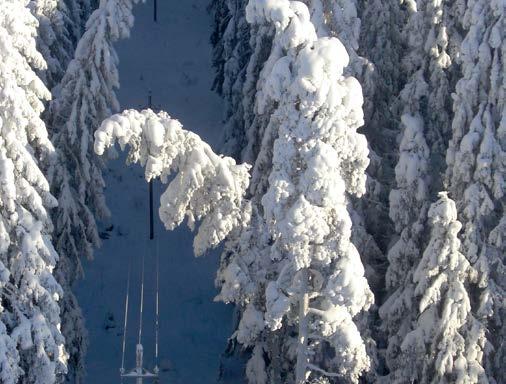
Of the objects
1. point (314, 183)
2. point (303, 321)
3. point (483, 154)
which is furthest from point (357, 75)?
point (314, 183)

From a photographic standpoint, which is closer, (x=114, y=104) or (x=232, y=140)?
(x=114, y=104)

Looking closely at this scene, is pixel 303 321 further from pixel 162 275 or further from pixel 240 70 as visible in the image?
pixel 240 70

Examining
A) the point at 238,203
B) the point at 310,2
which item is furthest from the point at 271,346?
the point at 310,2

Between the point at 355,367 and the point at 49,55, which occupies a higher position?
the point at 49,55

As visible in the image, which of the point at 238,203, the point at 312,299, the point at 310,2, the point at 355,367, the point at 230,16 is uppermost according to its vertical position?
the point at 230,16

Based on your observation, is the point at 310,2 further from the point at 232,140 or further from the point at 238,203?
the point at 232,140

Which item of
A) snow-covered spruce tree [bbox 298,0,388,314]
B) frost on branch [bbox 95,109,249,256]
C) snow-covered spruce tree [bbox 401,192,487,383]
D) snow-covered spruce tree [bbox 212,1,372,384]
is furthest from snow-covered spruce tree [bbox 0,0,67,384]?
snow-covered spruce tree [bbox 401,192,487,383]

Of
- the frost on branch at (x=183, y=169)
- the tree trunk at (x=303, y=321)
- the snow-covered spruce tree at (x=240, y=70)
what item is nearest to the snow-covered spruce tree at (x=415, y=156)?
the snow-covered spruce tree at (x=240, y=70)
